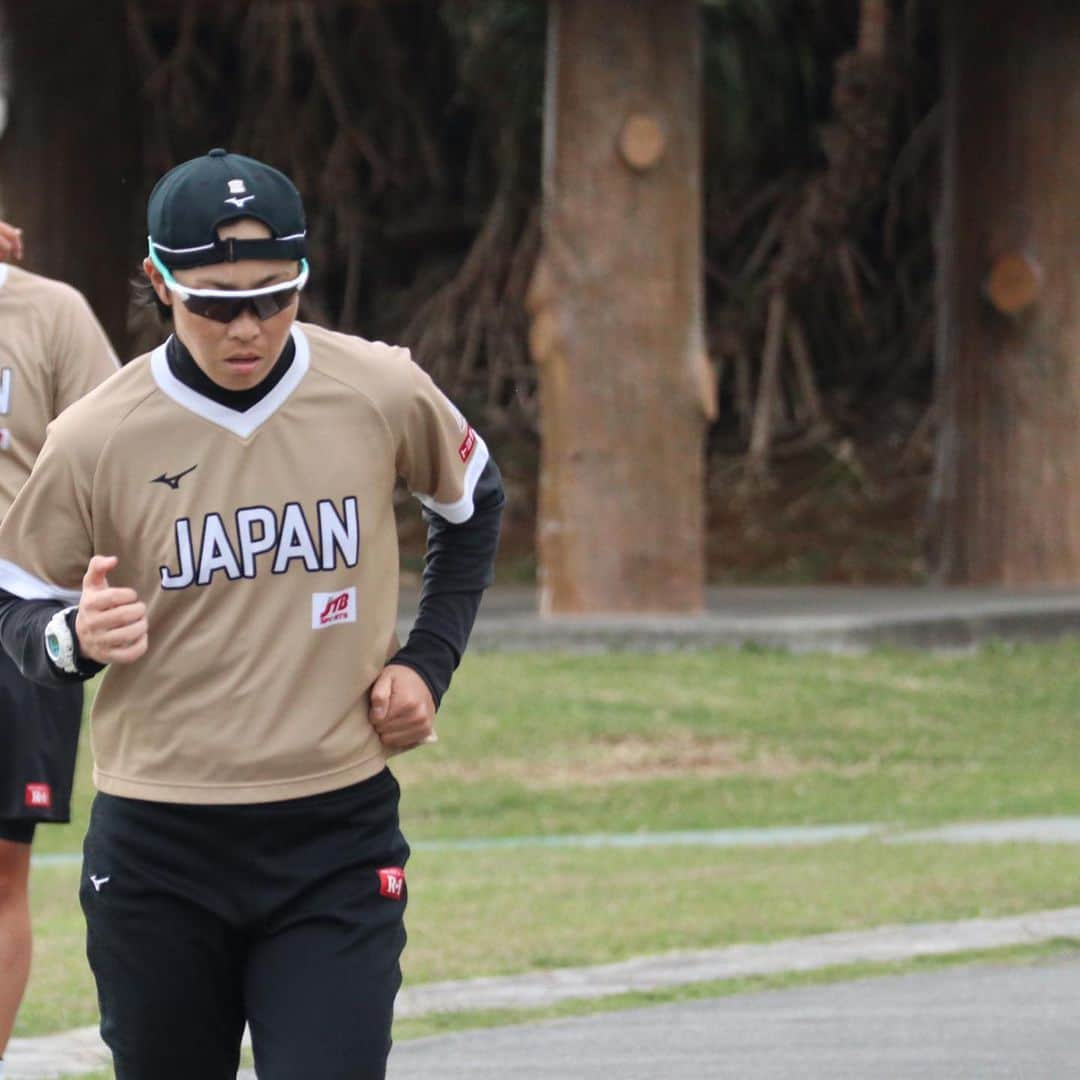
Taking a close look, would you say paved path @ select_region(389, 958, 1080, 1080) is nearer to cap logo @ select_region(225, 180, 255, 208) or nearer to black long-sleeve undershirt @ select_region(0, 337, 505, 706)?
black long-sleeve undershirt @ select_region(0, 337, 505, 706)

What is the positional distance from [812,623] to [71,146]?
4686 mm

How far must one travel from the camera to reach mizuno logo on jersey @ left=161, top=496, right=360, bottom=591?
12.5 ft

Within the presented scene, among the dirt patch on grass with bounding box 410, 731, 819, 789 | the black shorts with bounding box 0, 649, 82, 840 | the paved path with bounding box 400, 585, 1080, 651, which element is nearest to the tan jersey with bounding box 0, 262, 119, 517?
the black shorts with bounding box 0, 649, 82, 840

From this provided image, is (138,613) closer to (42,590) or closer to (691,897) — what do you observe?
(42,590)

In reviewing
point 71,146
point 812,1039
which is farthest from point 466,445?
point 71,146

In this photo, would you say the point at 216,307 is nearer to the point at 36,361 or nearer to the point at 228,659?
the point at 228,659

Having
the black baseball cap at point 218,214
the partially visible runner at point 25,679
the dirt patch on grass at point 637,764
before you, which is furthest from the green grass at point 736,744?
the black baseball cap at point 218,214

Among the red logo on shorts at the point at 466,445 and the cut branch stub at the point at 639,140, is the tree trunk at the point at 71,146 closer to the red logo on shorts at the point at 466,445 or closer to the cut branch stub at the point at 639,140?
the cut branch stub at the point at 639,140

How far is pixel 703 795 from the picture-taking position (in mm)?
10391

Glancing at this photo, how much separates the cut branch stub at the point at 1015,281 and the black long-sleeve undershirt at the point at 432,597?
10185mm

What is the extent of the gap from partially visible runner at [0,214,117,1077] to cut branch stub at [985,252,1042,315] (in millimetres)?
9136

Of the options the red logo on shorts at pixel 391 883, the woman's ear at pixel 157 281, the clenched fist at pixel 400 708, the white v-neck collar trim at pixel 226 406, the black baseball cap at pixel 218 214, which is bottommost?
the red logo on shorts at pixel 391 883

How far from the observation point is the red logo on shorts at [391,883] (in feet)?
12.7

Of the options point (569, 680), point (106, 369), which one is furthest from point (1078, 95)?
point (106, 369)
